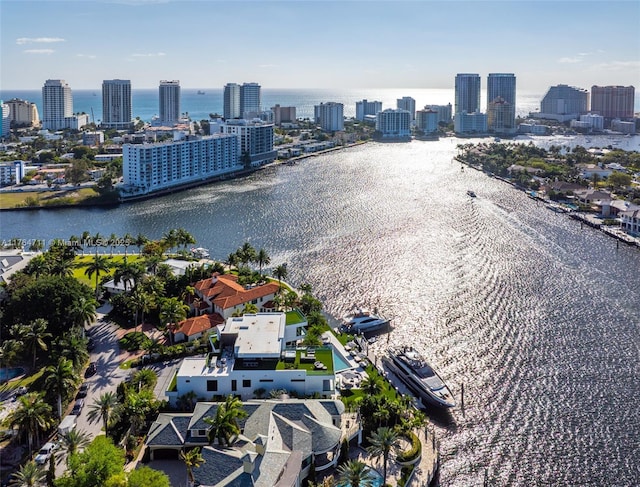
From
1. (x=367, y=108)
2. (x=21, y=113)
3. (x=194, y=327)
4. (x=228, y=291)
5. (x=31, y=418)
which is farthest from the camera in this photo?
(x=367, y=108)

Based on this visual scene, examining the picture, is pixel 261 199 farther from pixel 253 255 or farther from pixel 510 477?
pixel 510 477

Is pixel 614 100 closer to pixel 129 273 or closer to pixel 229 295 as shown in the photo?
pixel 229 295

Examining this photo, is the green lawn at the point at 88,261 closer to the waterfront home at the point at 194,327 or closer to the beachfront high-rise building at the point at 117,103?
the waterfront home at the point at 194,327

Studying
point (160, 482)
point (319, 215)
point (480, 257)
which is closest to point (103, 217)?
point (319, 215)

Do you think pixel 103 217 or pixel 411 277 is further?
pixel 103 217

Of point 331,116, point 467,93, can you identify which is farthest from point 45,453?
point 467,93

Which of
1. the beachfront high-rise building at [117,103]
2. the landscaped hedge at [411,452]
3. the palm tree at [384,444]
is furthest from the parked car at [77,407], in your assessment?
the beachfront high-rise building at [117,103]
